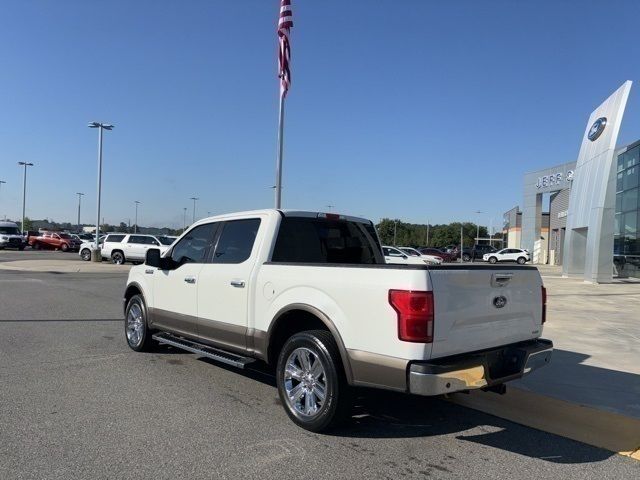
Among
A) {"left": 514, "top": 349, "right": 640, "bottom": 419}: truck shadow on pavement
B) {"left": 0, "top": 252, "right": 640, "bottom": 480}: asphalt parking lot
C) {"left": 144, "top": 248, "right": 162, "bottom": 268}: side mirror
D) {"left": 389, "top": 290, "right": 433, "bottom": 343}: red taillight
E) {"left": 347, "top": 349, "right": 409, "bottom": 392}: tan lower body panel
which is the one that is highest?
{"left": 144, "top": 248, "right": 162, "bottom": 268}: side mirror

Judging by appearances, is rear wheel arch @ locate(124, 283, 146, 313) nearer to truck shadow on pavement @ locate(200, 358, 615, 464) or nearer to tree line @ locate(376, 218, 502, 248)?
truck shadow on pavement @ locate(200, 358, 615, 464)

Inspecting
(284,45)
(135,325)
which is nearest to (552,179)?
(284,45)

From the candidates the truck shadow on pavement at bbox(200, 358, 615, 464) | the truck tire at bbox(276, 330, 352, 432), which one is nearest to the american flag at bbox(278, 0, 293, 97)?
the truck shadow on pavement at bbox(200, 358, 615, 464)

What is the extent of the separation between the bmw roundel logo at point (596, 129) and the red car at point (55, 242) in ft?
136

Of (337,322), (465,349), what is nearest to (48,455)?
(337,322)

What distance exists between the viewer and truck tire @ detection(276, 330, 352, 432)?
4445mm

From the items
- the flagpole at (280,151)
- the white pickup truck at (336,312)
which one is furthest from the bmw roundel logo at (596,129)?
the white pickup truck at (336,312)

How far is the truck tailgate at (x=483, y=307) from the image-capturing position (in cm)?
409

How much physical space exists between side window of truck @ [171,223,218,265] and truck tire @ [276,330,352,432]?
1.95 m

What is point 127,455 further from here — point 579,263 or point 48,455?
point 579,263

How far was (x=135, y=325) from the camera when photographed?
7707 millimetres

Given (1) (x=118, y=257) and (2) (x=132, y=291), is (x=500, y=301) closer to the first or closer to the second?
(2) (x=132, y=291)

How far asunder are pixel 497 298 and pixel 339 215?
223 cm

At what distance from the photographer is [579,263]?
94.5 feet
